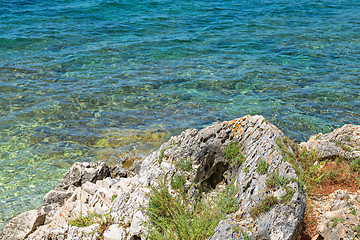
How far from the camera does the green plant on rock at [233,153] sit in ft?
21.2

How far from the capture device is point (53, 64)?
1820cm

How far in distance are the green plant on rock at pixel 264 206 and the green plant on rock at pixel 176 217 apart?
54cm

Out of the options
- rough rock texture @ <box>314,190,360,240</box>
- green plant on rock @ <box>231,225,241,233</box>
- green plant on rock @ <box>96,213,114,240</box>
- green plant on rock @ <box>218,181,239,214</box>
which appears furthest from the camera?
green plant on rock @ <box>96,213,114,240</box>

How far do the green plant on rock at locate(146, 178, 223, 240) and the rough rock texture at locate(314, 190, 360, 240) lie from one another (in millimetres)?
1812

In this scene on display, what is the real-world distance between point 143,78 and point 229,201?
12261 millimetres

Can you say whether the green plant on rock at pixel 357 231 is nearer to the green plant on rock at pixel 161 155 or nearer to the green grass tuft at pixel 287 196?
the green grass tuft at pixel 287 196

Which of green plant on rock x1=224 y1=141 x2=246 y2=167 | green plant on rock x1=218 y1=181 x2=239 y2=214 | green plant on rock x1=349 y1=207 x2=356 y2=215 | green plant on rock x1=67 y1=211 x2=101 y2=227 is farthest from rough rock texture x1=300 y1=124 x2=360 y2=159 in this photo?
green plant on rock x1=67 y1=211 x2=101 y2=227

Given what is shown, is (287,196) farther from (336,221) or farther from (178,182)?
(178,182)

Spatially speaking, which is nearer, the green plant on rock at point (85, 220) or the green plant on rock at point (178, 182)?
the green plant on rock at point (178, 182)

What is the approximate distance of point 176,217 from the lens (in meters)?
5.57

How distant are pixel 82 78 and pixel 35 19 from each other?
478 inches

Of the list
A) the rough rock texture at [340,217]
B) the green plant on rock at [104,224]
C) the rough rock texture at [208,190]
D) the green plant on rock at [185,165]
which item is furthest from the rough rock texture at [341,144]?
the green plant on rock at [104,224]

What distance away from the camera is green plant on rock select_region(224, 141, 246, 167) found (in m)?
6.45

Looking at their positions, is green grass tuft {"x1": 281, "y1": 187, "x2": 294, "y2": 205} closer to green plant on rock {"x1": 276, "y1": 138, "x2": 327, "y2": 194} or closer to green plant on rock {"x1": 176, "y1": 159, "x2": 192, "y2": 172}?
green plant on rock {"x1": 276, "y1": 138, "x2": 327, "y2": 194}
